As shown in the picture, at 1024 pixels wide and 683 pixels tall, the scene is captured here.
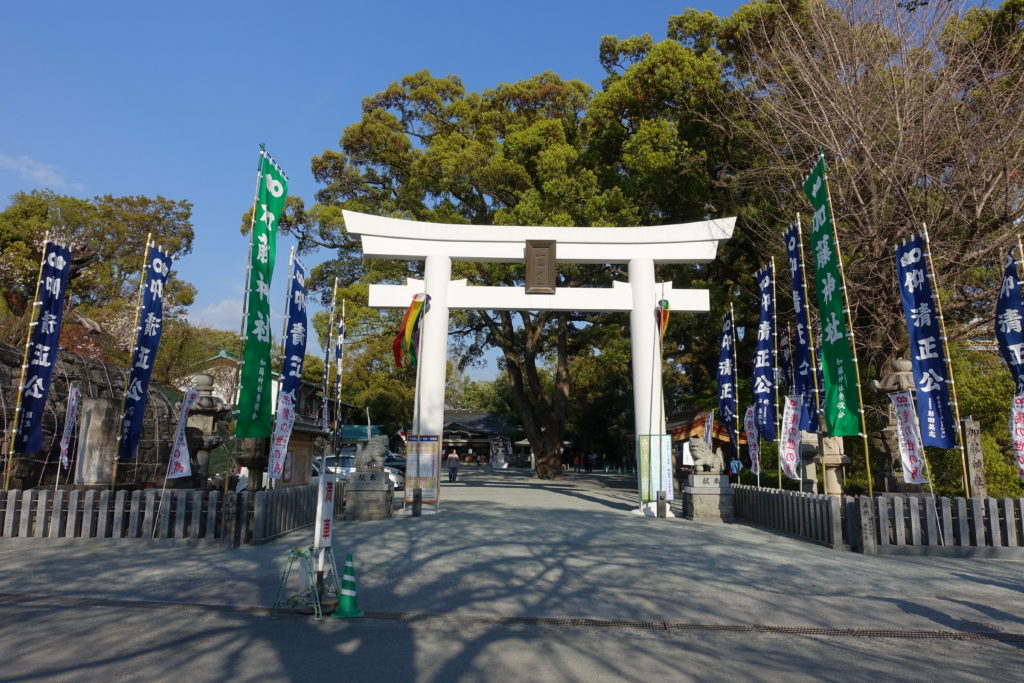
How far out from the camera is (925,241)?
9453 mm

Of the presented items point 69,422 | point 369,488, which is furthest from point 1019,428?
point 69,422

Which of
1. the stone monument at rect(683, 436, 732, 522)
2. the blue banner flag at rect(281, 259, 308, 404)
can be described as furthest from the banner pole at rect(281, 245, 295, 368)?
the stone monument at rect(683, 436, 732, 522)

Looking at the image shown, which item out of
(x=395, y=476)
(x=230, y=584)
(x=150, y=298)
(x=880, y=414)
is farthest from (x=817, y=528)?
(x=395, y=476)

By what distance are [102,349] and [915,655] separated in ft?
78.5

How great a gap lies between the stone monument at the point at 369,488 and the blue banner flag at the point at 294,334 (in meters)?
2.11

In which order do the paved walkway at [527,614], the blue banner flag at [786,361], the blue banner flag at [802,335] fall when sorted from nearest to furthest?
the paved walkway at [527,614] < the blue banner flag at [802,335] < the blue banner flag at [786,361]

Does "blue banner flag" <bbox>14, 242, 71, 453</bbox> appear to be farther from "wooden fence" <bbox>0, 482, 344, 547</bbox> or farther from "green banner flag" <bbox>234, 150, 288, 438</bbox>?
"green banner flag" <bbox>234, 150, 288, 438</bbox>

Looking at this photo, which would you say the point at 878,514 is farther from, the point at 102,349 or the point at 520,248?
the point at 102,349

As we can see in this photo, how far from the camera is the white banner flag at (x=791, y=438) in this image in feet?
38.1

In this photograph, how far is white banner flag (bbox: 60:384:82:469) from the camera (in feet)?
40.7

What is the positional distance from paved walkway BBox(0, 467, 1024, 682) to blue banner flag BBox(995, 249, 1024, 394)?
2.79 m

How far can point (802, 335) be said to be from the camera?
1179 centimetres

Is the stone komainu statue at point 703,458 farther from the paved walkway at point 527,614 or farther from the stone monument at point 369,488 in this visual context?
the stone monument at point 369,488

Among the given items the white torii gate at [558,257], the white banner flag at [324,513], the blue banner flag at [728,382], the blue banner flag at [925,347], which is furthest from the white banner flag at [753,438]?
the white banner flag at [324,513]
